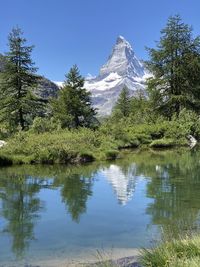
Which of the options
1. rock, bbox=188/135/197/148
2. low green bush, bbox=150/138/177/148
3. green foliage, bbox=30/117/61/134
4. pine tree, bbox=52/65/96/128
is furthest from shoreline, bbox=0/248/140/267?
pine tree, bbox=52/65/96/128

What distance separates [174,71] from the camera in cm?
5534

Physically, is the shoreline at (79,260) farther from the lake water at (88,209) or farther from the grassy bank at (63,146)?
the grassy bank at (63,146)

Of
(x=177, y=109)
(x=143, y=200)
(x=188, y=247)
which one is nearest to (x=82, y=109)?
(x=177, y=109)

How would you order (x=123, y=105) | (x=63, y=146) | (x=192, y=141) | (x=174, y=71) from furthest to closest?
(x=123, y=105) → (x=174, y=71) → (x=192, y=141) → (x=63, y=146)

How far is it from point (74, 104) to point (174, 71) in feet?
49.7

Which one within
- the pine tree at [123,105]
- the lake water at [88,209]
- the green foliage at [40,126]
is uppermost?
the pine tree at [123,105]

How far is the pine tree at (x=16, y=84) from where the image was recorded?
136ft

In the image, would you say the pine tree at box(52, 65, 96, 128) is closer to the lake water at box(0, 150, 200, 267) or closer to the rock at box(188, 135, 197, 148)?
the rock at box(188, 135, 197, 148)

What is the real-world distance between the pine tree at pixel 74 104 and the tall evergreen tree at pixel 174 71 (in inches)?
415

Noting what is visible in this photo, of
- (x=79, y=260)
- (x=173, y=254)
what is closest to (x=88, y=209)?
(x=79, y=260)

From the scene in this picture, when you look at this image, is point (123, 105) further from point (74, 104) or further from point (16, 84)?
point (16, 84)

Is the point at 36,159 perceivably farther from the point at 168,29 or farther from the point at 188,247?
the point at 168,29

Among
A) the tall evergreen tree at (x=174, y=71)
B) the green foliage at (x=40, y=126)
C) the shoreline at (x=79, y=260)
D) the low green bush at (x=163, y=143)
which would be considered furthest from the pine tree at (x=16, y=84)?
the shoreline at (x=79, y=260)

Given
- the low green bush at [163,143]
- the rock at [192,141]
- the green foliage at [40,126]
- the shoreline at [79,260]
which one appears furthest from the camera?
the rock at [192,141]
